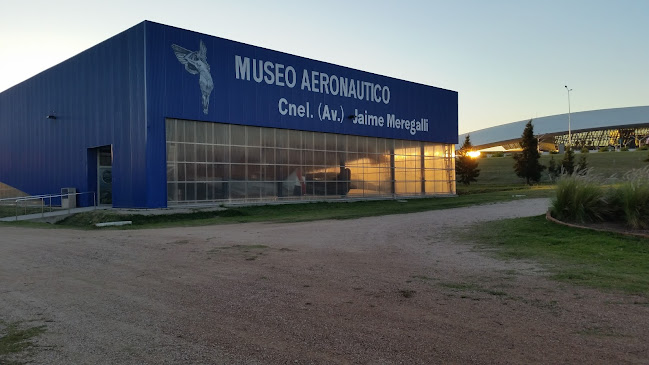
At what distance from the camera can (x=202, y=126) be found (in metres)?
27.2

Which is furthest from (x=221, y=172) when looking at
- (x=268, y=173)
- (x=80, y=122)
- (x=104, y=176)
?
(x=80, y=122)

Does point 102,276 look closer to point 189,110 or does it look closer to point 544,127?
point 189,110

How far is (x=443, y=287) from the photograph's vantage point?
7223mm

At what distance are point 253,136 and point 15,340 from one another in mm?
25027

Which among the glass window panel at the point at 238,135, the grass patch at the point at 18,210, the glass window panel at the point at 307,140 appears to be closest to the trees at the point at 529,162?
the glass window panel at the point at 307,140

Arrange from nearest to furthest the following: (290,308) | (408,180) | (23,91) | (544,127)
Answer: (290,308) < (23,91) < (408,180) < (544,127)

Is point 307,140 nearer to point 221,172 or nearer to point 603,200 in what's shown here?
point 221,172

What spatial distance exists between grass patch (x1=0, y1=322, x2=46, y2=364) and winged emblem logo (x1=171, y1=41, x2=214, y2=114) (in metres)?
22.4

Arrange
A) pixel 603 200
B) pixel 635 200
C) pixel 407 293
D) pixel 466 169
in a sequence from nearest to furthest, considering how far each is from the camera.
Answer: pixel 407 293 → pixel 635 200 → pixel 603 200 → pixel 466 169

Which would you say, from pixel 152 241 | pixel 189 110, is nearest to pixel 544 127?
pixel 189 110

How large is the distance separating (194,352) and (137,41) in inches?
945

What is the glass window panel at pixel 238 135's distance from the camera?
93.8ft

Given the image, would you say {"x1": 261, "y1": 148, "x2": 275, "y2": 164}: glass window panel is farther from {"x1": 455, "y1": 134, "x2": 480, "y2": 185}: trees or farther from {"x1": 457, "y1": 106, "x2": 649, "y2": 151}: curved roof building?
{"x1": 457, "y1": 106, "x2": 649, "y2": 151}: curved roof building

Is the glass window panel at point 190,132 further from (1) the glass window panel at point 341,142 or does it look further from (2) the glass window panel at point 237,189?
(1) the glass window panel at point 341,142
